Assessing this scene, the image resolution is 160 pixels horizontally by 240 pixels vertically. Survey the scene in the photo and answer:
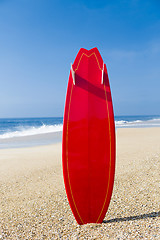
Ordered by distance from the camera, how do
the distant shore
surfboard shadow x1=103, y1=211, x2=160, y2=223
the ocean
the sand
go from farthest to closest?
the ocean, the distant shore, surfboard shadow x1=103, y1=211, x2=160, y2=223, the sand

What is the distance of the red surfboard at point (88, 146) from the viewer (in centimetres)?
256

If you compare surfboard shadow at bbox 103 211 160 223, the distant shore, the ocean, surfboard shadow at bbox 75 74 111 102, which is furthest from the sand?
the ocean

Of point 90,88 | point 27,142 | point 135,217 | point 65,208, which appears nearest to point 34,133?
point 27,142

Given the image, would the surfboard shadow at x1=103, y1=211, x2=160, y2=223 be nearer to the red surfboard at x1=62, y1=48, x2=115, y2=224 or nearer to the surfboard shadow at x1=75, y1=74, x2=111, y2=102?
the red surfboard at x1=62, y1=48, x2=115, y2=224

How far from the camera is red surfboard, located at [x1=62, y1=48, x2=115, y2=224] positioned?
2564mm

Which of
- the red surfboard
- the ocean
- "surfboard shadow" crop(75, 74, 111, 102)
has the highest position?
"surfboard shadow" crop(75, 74, 111, 102)

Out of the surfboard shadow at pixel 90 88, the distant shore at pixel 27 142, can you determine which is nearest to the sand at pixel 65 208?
the surfboard shadow at pixel 90 88

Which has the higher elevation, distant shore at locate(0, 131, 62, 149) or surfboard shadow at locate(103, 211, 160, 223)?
surfboard shadow at locate(103, 211, 160, 223)

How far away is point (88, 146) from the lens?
258cm

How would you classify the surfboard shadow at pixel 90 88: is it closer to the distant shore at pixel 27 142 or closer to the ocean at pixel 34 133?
the distant shore at pixel 27 142

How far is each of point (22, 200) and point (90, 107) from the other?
6.19 ft

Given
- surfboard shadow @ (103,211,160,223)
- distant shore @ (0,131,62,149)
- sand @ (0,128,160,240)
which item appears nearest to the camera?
sand @ (0,128,160,240)

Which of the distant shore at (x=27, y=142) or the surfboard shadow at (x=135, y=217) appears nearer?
the surfboard shadow at (x=135, y=217)

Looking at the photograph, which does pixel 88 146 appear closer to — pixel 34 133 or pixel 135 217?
pixel 135 217
